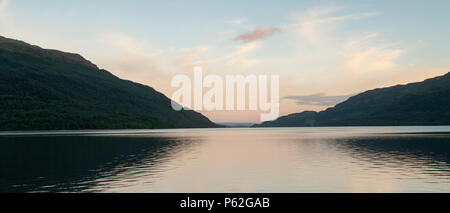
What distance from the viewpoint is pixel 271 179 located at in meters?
49.2

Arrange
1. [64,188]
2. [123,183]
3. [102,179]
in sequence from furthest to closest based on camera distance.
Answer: [102,179] → [123,183] → [64,188]

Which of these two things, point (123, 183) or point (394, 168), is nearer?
point (123, 183)

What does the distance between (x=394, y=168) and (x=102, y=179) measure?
38376 millimetres

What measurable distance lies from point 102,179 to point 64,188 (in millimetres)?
6778

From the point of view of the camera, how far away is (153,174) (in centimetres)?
5369

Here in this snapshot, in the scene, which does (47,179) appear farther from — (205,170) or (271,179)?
(271,179)
